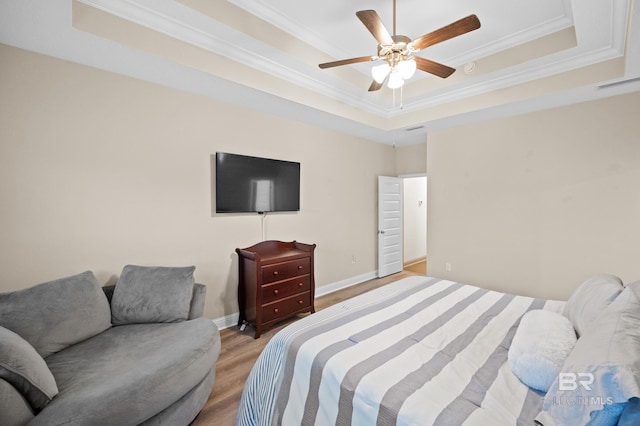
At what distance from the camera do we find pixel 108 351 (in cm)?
172

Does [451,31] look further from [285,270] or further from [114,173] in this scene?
[114,173]

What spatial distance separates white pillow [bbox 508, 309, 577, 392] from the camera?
1138mm

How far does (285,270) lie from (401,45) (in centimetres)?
245

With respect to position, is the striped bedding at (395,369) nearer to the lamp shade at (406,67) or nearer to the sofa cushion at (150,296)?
the sofa cushion at (150,296)

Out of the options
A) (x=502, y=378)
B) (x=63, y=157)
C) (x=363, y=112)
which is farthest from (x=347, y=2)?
(x=502, y=378)

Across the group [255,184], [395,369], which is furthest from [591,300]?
[255,184]

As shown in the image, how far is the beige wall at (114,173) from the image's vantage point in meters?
2.06

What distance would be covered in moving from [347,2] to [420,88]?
6.03ft

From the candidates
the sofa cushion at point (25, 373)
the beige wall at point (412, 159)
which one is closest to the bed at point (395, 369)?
the sofa cushion at point (25, 373)

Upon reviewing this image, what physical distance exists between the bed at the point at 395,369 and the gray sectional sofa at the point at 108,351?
1.47ft

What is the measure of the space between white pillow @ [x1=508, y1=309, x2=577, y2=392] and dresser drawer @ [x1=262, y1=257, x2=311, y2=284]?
2.26 metres

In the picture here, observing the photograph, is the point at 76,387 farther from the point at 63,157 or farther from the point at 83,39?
the point at 83,39

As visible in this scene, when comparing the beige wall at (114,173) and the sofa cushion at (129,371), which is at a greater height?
the beige wall at (114,173)

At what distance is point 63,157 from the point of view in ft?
7.28
